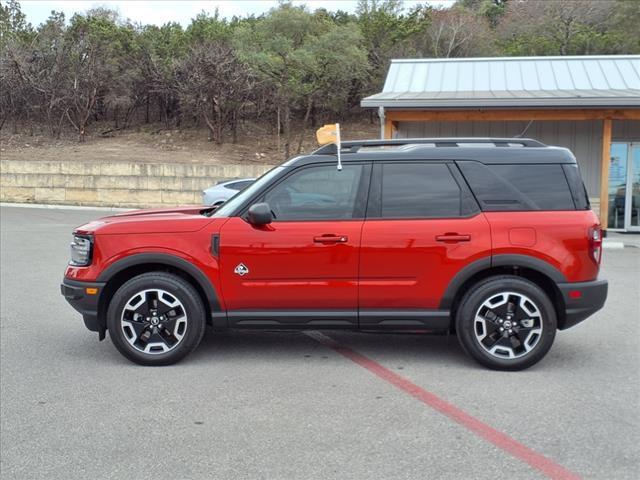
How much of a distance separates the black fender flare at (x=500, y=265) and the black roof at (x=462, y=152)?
830 millimetres

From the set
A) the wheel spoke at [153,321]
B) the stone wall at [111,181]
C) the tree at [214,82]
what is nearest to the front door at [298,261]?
the wheel spoke at [153,321]

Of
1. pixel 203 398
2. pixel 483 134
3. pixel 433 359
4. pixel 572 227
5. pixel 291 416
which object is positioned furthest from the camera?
pixel 483 134

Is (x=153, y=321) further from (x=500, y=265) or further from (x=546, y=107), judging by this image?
(x=546, y=107)

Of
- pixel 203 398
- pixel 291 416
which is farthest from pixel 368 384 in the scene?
pixel 203 398

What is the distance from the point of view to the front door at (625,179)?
16594 millimetres

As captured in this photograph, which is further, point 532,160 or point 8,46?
point 8,46

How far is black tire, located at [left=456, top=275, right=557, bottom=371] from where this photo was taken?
5.25m

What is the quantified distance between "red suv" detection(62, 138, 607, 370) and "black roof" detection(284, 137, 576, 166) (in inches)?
0.7

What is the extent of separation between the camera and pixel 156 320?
17.8 ft

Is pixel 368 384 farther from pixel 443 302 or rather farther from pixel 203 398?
pixel 203 398

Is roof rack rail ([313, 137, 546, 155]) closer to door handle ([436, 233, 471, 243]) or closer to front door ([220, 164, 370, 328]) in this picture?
front door ([220, 164, 370, 328])

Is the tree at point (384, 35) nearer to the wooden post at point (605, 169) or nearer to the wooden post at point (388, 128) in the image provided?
the wooden post at point (388, 128)

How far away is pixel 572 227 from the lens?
5.24 m

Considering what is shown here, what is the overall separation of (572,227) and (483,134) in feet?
43.7
